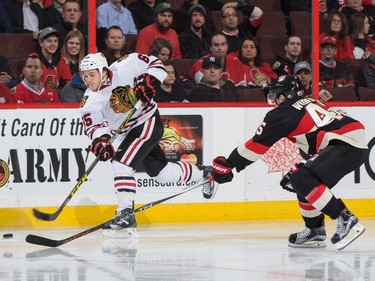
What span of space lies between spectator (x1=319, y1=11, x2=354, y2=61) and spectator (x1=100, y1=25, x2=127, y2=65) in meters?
1.52

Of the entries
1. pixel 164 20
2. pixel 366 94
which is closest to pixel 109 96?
pixel 164 20

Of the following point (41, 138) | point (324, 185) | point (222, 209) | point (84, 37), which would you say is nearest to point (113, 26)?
point (84, 37)

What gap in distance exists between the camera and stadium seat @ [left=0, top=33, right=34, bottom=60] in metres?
7.44

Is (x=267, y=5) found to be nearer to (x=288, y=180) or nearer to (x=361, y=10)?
(x=361, y=10)

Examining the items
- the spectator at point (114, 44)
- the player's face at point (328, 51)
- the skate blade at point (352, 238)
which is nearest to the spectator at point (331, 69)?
the player's face at point (328, 51)

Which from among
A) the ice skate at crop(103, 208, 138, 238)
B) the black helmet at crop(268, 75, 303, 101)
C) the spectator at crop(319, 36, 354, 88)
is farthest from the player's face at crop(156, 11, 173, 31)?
the black helmet at crop(268, 75, 303, 101)

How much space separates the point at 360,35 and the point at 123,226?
2.63 meters

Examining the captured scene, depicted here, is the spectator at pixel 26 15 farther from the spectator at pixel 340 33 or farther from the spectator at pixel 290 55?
the spectator at pixel 340 33

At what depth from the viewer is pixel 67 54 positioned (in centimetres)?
757

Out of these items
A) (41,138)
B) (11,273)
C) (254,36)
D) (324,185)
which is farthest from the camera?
(254,36)

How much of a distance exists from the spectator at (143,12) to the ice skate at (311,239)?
2178mm

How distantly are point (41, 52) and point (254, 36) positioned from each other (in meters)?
1.60

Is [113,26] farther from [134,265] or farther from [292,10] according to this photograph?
[134,265]

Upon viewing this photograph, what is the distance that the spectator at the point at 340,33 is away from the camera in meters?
8.18
